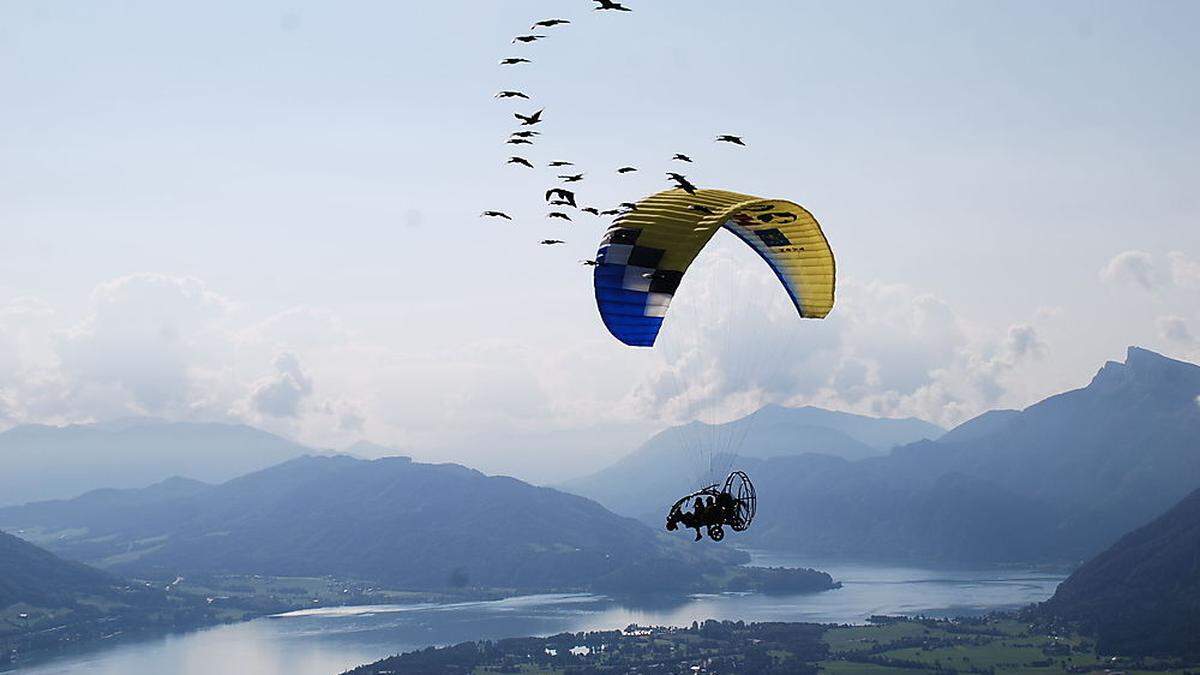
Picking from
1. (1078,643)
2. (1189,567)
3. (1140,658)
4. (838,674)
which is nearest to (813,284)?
(838,674)

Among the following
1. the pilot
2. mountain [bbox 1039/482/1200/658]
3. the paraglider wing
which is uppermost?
the paraglider wing

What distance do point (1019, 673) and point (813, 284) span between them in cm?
12004

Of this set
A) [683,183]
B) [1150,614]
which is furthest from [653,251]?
[1150,614]

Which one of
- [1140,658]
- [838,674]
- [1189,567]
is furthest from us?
[1189,567]

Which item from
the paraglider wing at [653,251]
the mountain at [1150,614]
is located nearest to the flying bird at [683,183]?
the paraglider wing at [653,251]

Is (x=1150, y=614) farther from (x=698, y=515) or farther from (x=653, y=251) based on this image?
(x=653, y=251)

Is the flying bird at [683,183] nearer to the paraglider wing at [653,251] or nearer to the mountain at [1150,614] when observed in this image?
the paraglider wing at [653,251]

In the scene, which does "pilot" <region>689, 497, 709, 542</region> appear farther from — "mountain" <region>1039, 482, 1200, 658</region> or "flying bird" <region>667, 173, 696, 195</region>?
"mountain" <region>1039, 482, 1200, 658</region>

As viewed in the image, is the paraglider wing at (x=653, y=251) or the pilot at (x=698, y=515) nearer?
the pilot at (x=698, y=515)

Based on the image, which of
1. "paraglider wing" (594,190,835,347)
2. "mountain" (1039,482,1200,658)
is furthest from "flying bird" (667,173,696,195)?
"mountain" (1039,482,1200,658)

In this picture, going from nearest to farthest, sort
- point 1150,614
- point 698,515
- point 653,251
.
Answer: point 698,515, point 653,251, point 1150,614

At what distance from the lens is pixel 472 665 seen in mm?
157625

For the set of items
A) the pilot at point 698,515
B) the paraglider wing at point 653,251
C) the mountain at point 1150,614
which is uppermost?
the paraglider wing at point 653,251

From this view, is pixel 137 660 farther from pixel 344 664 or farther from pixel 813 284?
pixel 813 284
